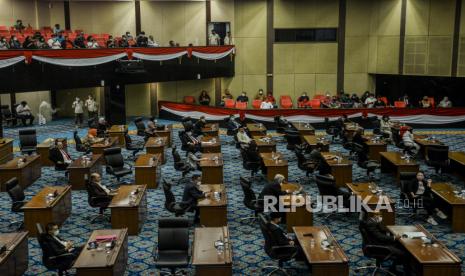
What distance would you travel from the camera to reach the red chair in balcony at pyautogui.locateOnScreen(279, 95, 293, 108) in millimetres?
27284

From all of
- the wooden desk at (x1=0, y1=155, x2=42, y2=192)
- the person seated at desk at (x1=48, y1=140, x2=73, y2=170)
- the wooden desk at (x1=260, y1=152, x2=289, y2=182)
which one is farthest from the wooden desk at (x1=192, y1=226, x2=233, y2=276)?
the person seated at desk at (x1=48, y1=140, x2=73, y2=170)

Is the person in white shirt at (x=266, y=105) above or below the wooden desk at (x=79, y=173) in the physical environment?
above

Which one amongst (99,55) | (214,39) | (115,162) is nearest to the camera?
(115,162)

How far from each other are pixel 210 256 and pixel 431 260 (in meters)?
3.18

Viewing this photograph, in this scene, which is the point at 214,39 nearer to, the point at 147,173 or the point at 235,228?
the point at 147,173

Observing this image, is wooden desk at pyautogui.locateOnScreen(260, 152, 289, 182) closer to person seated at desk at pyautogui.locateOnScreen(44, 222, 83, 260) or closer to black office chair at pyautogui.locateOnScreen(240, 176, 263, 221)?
black office chair at pyautogui.locateOnScreen(240, 176, 263, 221)

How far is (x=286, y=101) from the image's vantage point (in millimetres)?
27500

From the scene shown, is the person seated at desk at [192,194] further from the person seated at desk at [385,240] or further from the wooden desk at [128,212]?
the person seated at desk at [385,240]

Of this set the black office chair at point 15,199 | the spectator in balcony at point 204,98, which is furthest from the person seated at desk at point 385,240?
the spectator in balcony at point 204,98

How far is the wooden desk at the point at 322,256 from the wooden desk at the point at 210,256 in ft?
3.84

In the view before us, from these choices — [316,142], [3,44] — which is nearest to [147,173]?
[316,142]

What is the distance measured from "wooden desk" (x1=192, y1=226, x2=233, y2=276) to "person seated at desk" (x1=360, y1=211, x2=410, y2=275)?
2.30 metres

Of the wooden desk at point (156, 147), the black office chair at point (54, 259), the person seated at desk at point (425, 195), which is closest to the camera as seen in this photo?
the black office chair at point (54, 259)

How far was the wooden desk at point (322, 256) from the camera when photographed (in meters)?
8.01
